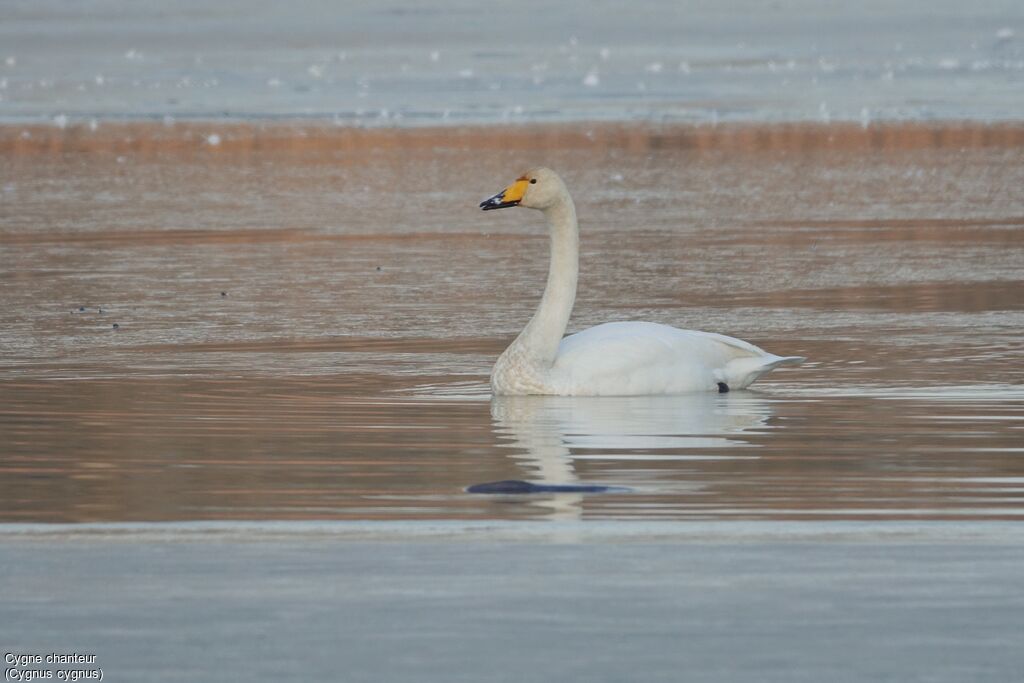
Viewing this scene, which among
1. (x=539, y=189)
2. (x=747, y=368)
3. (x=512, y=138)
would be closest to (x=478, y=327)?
(x=539, y=189)

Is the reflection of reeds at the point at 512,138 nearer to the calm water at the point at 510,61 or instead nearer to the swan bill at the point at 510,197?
the calm water at the point at 510,61

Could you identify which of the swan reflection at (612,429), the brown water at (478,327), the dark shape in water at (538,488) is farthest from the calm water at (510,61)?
the dark shape in water at (538,488)

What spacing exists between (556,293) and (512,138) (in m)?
15.8

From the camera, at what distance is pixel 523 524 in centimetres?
557

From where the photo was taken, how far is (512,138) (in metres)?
25.3

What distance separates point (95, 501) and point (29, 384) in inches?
130

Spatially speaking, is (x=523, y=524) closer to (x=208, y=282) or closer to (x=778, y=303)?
(x=778, y=303)

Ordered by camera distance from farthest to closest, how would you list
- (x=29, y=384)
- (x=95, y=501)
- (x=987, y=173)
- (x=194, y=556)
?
(x=987, y=173) → (x=29, y=384) → (x=95, y=501) → (x=194, y=556)

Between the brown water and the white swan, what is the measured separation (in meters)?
0.11

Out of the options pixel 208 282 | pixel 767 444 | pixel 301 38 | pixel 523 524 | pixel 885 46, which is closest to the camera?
pixel 523 524

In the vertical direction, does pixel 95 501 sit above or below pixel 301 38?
below

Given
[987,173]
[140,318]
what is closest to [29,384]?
[140,318]

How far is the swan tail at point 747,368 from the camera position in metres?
9.25

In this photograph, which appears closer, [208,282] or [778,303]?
[778,303]
